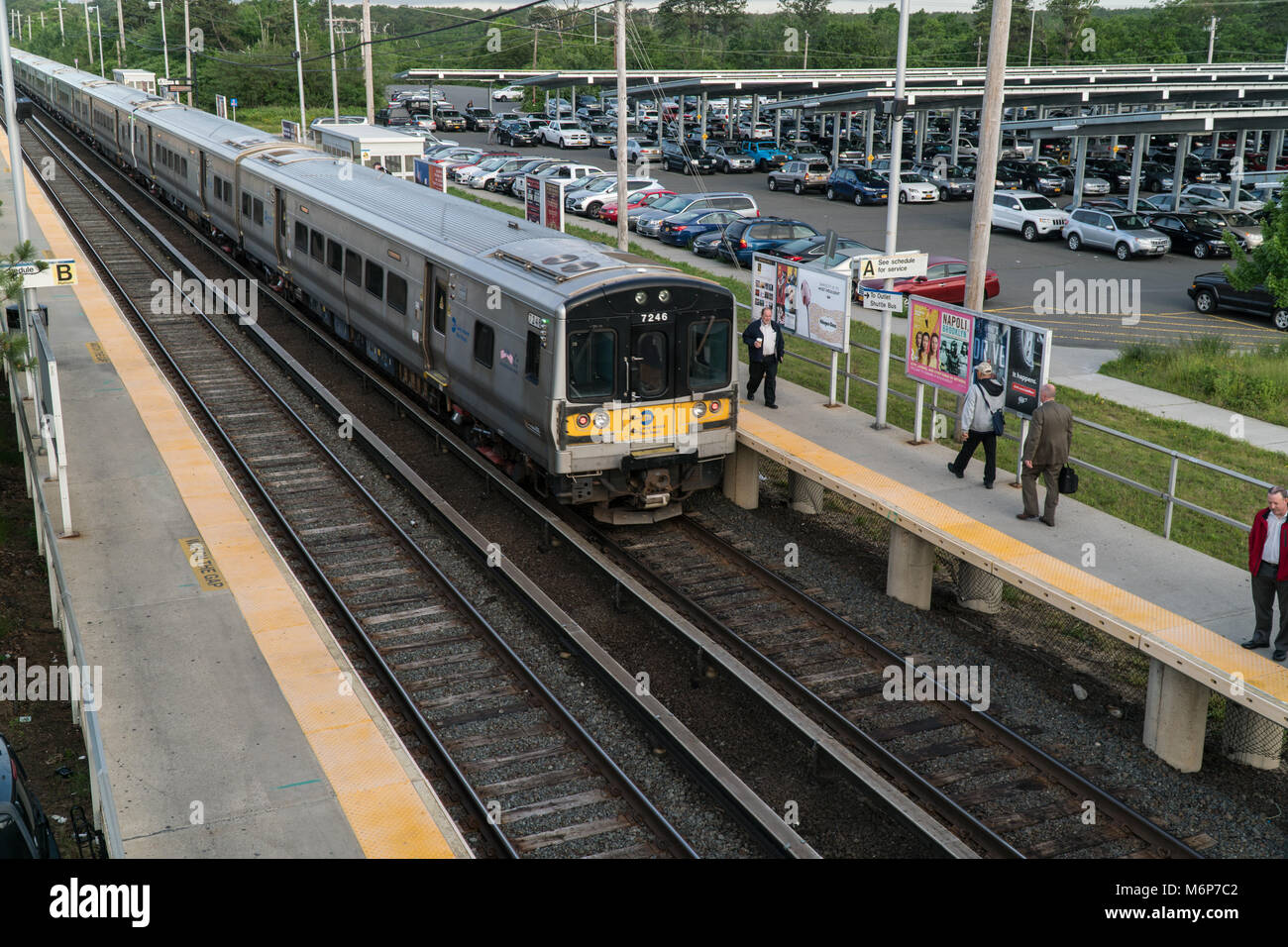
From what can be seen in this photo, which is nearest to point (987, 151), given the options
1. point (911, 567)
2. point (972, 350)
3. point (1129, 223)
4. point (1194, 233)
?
point (972, 350)

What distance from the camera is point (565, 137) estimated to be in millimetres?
71500

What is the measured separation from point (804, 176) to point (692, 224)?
1648 cm

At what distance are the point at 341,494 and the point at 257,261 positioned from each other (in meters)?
13.8

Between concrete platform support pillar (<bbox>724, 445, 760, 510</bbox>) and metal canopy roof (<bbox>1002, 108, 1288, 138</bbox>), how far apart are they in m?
32.2

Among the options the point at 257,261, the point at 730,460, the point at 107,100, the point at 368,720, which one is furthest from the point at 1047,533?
the point at 107,100

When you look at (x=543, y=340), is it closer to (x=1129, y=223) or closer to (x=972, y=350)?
(x=972, y=350)

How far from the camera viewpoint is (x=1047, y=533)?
13.2 metres

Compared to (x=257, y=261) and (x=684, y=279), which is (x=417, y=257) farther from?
(x=257, y=261)

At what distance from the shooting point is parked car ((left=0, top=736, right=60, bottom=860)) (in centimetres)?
809

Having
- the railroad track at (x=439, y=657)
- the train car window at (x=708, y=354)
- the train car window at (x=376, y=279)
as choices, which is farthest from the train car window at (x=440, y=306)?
the train car window at (x=708, y=354)

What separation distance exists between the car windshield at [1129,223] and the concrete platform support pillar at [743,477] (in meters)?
26.8

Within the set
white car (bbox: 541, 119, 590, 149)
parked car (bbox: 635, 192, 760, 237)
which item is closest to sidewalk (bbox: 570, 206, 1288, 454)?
parked car (bbox: 635, 192, 760, 237)

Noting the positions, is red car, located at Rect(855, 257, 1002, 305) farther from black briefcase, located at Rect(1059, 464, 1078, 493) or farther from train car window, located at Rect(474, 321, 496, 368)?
black briefcase, located at Rect(1059, 464, 1078, 493)

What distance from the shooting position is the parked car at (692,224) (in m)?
37.3
